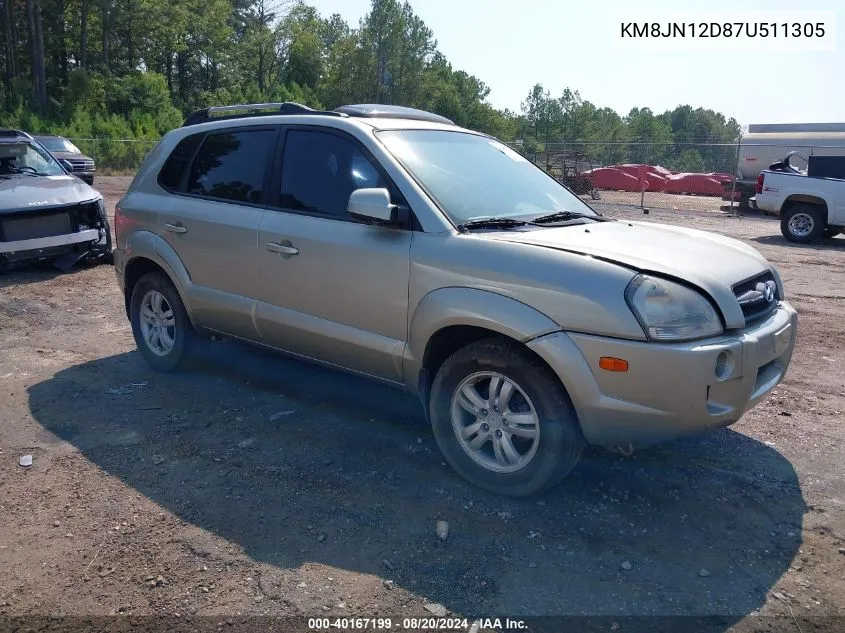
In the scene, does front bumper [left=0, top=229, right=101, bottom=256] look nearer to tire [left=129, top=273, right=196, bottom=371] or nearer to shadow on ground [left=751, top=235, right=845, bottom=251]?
tire [left=129, top=273, right=196, bottom=371]

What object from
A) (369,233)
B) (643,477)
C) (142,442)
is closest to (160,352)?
(142,442)

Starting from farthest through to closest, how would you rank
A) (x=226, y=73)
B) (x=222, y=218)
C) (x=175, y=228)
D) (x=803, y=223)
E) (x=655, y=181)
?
(x=226, y=73) < (x=655, y=181) < (x=803, y=223) < (x=175, y=228) < (x=222, y=218)

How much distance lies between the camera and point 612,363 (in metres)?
3.26

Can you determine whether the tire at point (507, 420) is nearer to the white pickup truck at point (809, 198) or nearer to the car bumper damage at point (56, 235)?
the car bumper damage at point (56, 235)

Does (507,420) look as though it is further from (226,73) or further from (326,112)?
(226,73)

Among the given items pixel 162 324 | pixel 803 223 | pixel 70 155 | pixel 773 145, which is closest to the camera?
pixel 162 324

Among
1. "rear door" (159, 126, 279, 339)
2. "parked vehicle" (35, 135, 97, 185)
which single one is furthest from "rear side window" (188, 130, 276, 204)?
"parked vehicle" (35, 135, 97, 185)

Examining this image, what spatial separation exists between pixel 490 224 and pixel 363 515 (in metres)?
1.63

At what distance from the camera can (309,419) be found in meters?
4.73

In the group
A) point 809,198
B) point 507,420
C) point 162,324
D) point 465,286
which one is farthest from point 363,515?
point 809,198

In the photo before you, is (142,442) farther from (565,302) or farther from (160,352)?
(565,302)

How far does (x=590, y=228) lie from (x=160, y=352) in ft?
11.0

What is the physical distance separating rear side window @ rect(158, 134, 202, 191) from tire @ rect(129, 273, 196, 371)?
0.68 m

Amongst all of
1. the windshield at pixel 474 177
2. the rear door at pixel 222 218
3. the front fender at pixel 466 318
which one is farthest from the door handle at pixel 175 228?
the front fender at pixel 466 318
